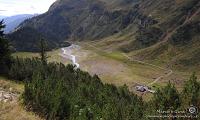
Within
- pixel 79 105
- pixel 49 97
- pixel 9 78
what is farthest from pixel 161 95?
pixel 9 78

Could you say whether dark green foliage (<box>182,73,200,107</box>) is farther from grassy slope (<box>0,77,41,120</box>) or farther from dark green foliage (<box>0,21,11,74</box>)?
dark green foliage (<box>0,21,11,74</box>)

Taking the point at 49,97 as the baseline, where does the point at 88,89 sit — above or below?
below

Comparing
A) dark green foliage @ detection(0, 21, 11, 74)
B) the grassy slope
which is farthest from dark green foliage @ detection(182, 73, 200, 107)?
dark green foliage @ detection(0, 21, 11, 74)

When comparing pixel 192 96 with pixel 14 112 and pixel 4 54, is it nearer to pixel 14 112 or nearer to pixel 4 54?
pixel 14 112

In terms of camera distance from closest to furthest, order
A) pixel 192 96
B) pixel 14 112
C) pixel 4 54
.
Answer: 1. pixel 192 96
2. pixel 14 112
3. pixel 4 54

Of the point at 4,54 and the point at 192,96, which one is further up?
the point at 4,54

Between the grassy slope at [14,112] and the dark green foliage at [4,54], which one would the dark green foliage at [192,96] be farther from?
the dark green foliage at [4,54]

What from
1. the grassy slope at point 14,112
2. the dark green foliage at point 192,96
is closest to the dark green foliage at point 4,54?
the grassy slope at point 14,112

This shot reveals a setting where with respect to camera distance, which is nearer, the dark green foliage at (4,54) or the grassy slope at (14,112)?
the grassy slope at (14,112)

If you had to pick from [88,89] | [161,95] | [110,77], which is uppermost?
[161,95]

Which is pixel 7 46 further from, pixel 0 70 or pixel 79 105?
pixel 79 105

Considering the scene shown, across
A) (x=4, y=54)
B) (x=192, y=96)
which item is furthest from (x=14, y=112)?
(x=4, y=54)
